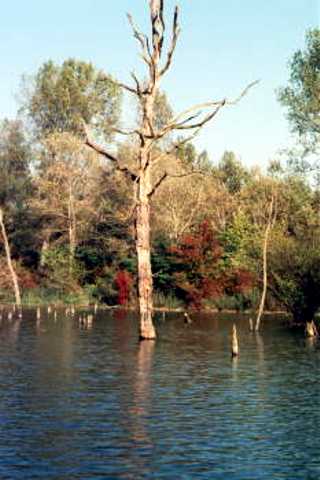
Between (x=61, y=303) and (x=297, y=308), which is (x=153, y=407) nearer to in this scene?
(x=297, y=308)

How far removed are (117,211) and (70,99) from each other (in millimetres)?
19225

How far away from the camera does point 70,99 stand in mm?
91188

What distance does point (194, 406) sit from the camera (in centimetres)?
2419

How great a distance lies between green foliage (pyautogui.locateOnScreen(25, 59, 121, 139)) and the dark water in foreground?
51173mm

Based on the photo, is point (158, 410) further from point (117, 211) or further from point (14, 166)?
point (14, 166)

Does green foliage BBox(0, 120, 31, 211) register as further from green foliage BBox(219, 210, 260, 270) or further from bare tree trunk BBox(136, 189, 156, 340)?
bare tree trunk BBox(136, 189, 156, 340)

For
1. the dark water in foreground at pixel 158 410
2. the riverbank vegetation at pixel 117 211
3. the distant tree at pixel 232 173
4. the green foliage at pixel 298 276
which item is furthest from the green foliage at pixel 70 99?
the dark water in foreground at pixel 158 410

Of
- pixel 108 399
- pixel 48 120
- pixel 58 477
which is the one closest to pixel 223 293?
pixel 48 120

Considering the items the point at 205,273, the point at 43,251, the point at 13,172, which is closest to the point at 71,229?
the point at 43,251

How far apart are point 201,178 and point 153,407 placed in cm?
6845

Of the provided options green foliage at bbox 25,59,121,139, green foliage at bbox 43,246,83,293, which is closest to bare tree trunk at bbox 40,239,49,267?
green foliage at bbox 43,246,83,293

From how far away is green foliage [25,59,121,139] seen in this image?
90188 mm

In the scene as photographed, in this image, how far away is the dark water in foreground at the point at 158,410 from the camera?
17297 mm

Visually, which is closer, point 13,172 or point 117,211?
point 117,211
